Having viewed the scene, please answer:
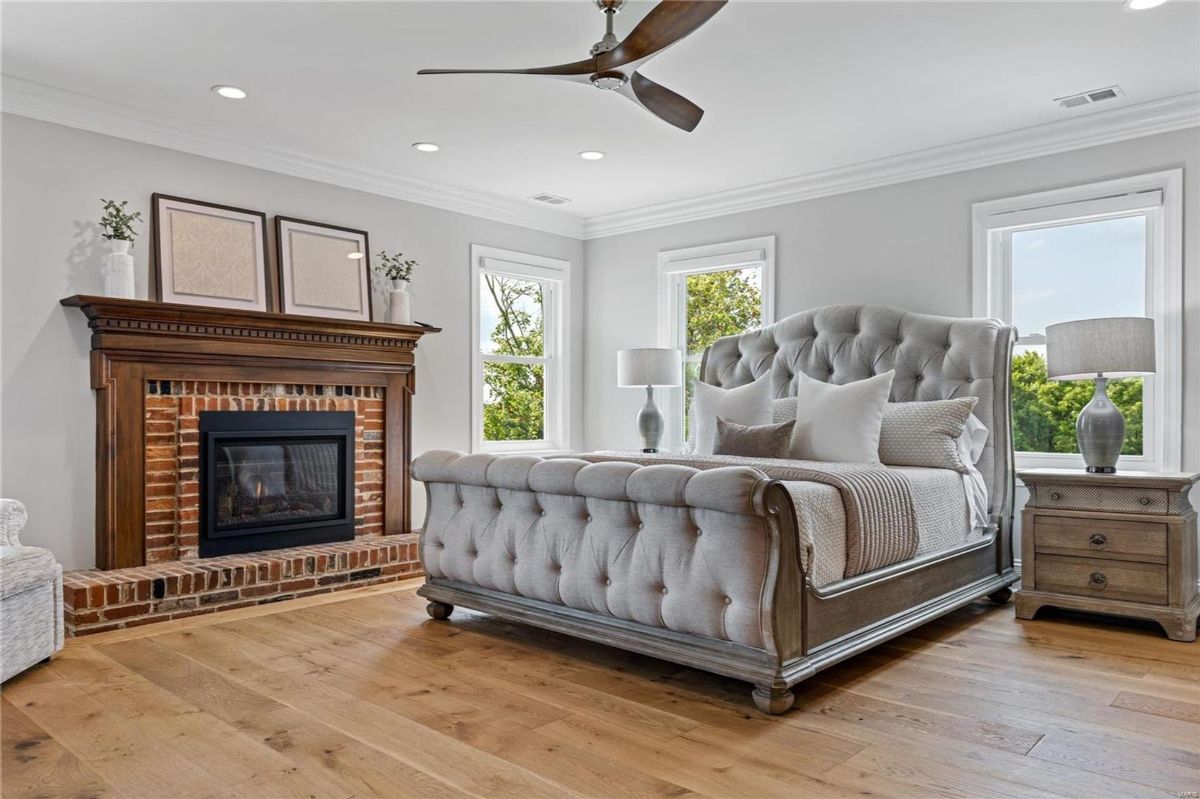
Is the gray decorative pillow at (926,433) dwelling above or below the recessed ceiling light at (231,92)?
below

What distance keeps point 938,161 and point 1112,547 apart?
2287 mm

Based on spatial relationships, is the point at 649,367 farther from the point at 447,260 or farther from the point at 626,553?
the point at 626,553

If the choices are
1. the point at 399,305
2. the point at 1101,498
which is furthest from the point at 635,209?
the point at 1101,498

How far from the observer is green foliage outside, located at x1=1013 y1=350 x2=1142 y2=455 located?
4.27m

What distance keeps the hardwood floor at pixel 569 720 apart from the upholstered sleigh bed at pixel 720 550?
0.16 meters

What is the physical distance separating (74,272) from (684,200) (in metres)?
3.67

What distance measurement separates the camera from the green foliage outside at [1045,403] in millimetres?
4270

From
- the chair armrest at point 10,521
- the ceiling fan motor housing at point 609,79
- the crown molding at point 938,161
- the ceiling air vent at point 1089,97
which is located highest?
the ceiling air vent at point 1089,97

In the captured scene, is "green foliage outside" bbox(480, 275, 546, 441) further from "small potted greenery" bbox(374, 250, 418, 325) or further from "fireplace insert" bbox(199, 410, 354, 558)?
"fireplace insert" bbox(199, 410, 354, 558)

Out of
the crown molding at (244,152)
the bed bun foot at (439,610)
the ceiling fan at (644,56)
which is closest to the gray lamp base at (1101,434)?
the ceiling fan at (644,56)

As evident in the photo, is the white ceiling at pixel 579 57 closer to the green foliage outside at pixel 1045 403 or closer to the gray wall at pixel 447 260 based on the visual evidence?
the gray wall at pixel 447 260

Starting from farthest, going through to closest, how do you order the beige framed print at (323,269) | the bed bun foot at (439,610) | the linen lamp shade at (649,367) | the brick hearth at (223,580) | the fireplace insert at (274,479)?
the linen lamp shade at (649,367) < the beige framed print at (323,269) < the fireplace insert at (274,479) < the bed bun foot at (439,610) < the brick hearth at (223,580)

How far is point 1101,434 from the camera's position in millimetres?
3688

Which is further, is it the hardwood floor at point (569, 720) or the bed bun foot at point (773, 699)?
the bed bun foot at point (773, 699)
